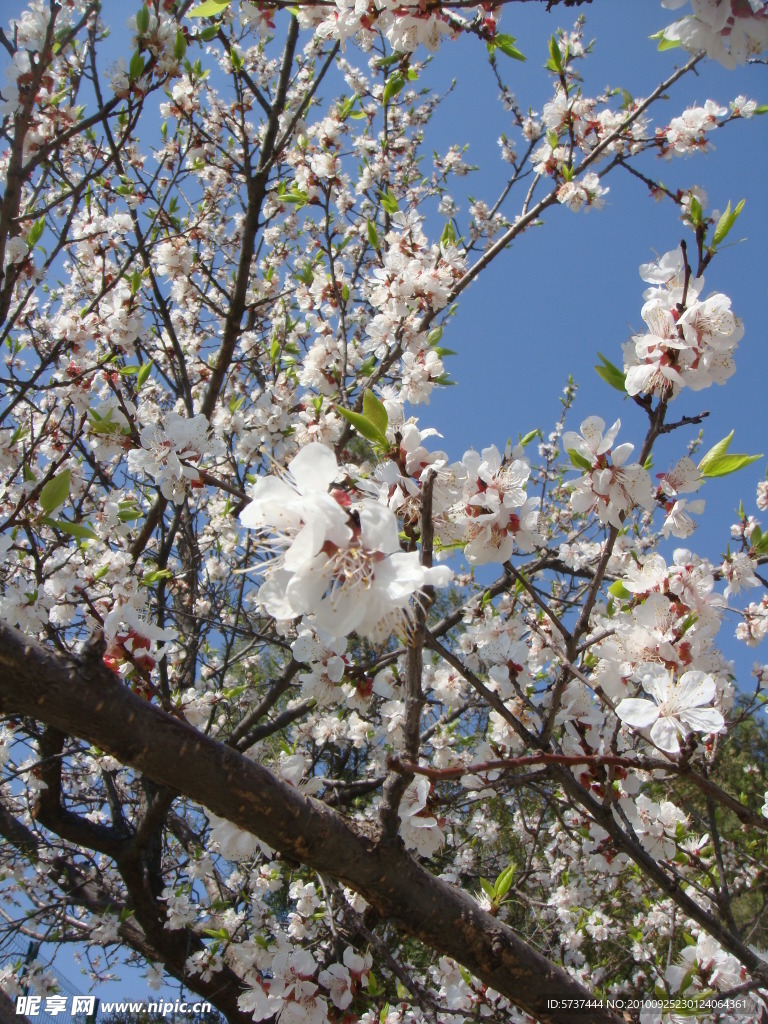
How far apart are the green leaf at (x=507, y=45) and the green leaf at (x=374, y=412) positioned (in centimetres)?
179

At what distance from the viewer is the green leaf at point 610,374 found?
148 cm

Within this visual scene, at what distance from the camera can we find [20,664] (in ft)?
3.29

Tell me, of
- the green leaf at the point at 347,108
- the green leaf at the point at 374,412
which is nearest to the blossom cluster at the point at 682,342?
the green leaf at the point at 374,412

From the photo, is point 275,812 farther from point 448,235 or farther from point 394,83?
point 394,83

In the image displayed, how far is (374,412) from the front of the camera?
1.25m

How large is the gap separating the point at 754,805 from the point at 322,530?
496 cm

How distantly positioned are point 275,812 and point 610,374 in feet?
3.81

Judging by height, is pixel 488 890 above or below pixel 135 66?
below

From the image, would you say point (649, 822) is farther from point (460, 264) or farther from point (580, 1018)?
point (460, 264)

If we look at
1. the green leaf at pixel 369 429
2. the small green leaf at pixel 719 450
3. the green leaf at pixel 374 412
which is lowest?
the green leaf at pixel 369 429

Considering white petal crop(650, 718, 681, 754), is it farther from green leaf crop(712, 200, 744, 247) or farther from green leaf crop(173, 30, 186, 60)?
green leaf crop(173, 30, 186, 60)

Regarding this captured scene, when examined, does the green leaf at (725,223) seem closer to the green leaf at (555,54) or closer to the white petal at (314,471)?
the white petal at (314,471)

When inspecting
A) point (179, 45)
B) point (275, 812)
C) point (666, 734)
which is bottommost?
point (275, 812)

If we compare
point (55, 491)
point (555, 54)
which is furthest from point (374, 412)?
point (555, 54)
